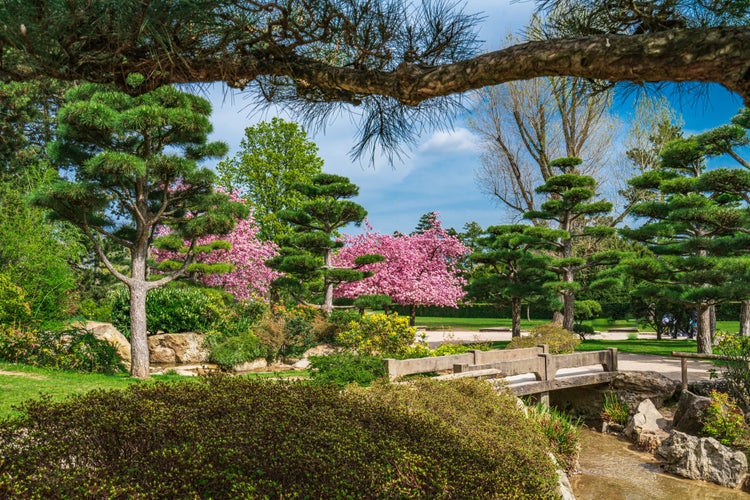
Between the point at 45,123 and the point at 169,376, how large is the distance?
14.7m

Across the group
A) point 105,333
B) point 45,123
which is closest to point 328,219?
point 105,333

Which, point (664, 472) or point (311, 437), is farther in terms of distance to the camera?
point (664, 472)

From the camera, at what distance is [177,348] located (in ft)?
37.8

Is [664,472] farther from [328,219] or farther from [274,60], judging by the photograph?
[328,219]

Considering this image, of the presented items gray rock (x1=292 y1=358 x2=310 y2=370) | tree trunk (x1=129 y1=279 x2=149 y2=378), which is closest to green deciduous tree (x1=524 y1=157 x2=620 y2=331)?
gray rock (x1=292 y1=358 x2=310 y2=370)

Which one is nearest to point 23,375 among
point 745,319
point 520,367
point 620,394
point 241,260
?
point 520,367

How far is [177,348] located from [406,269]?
966 centimetres

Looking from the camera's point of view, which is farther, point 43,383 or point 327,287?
point 327,287

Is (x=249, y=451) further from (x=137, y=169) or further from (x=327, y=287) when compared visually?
(x=327, y=287)

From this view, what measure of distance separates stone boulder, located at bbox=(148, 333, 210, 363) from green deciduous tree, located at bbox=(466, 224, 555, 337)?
26.7 ft

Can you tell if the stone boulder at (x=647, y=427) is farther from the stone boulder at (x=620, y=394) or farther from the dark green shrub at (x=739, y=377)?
the dark green shrub at (x=739, y=377)

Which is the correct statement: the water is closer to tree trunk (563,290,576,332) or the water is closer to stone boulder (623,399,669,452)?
stone boulder (623,399,669,452)

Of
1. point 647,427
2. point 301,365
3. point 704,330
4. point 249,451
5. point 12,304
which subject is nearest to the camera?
point 249,451

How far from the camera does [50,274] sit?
416 inches
